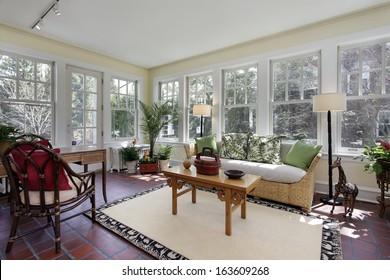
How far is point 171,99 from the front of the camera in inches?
211

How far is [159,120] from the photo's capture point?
4895mm

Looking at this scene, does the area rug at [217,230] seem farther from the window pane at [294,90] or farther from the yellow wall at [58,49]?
the yellow wall at [58,49]

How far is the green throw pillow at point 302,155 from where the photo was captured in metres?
2.74

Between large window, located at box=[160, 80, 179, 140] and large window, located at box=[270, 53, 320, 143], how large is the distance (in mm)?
2475

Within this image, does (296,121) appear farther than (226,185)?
Yes

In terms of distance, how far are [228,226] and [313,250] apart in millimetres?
734

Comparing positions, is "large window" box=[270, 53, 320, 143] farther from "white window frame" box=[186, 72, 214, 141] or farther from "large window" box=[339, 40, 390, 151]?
"white window frame" box=[186, 72, 214, 141]

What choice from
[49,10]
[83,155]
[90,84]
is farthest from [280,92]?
[90,84]

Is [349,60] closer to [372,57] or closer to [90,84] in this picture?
[372,57]

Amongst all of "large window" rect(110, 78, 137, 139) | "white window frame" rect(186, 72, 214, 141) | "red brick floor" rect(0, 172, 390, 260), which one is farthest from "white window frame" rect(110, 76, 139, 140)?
"red brick floor" rect(0, 172, 390, 260)

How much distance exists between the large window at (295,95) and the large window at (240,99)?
1.30 feet

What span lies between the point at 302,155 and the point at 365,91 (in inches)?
56.2

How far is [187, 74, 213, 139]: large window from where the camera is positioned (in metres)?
4.66

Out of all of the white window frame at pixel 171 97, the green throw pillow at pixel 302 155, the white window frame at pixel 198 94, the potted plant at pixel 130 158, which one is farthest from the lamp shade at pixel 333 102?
the potted plant at pixel 130 158
